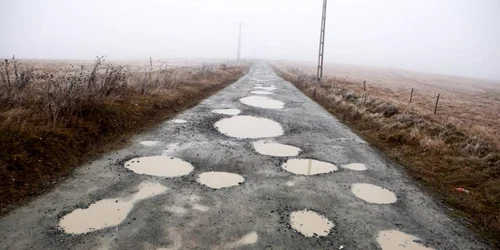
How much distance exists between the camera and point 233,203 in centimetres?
461

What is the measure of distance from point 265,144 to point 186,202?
3662 mm

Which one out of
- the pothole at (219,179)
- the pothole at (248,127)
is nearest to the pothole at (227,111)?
the pothole at (248,127)

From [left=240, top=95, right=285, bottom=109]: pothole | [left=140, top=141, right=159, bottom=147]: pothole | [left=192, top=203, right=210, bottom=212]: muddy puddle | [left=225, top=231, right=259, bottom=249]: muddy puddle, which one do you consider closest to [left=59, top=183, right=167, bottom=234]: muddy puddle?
[left=192, top=203, right=210, bottom=212]: muddy puddle

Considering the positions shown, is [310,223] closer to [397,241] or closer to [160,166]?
[397,241]

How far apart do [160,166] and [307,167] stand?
9.69 ft

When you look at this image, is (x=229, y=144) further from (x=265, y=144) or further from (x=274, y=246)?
(x=274, y=246)

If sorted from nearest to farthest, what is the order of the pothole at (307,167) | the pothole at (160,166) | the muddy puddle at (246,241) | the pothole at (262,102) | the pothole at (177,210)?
the muddy puddle at (246,241) → the pothole at (177,210) → the pothole at (160,166) → the pothole at (307,167) → the pothole at (262,102)

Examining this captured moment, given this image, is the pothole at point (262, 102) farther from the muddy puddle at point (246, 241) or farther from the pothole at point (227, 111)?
the muddy puddle at point (246, 241)

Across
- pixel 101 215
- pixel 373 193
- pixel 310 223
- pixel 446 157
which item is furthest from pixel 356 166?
pixel 101 215

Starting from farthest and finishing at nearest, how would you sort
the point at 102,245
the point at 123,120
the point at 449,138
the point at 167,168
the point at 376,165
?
the point at 449,138
the point at 123,120
the point at 376,165
the point at 167,168
the point at 102,245

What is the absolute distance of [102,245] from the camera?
11.2 feet

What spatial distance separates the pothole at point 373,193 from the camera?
514cm

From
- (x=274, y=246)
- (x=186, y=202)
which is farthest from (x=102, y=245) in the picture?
(x=274, y=246)

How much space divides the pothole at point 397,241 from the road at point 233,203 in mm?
16
